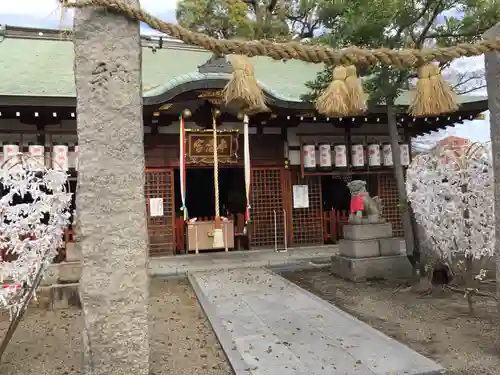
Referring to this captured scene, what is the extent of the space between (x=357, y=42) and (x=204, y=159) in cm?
533

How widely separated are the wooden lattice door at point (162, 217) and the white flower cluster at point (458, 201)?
6.68 metres

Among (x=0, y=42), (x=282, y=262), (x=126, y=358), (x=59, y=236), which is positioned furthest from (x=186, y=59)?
(x=126, y=358)

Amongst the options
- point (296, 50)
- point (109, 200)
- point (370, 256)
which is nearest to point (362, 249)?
point (370, 256)

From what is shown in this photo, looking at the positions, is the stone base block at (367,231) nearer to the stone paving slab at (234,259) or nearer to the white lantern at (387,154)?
the stone paving slab at (234,259)

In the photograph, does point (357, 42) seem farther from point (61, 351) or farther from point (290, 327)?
point (61, 351)

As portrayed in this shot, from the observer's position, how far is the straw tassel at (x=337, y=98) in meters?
3.20

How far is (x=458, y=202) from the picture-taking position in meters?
5.09

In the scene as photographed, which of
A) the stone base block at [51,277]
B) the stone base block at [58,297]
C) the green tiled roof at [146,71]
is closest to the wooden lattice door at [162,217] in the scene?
the green tiled roof at [146,71]

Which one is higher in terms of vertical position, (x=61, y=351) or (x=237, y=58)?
(x=237, y=58)

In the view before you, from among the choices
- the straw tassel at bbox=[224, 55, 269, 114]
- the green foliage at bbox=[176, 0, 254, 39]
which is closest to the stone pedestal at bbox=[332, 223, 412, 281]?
the straw tassel at bbox=[224, 55, 269, 114]

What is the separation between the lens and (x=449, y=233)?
5.21m

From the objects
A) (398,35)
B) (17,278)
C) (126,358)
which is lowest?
(126,358)

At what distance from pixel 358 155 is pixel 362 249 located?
14.2 ft

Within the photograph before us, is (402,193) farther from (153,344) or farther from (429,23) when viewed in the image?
(153,344)
